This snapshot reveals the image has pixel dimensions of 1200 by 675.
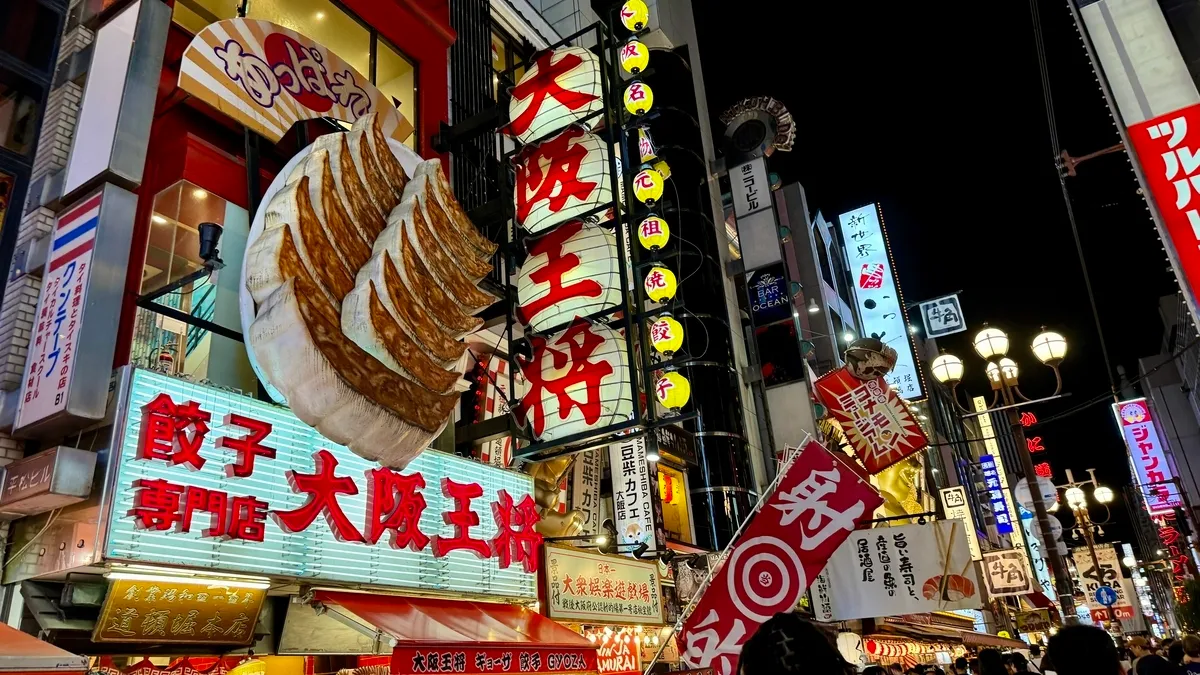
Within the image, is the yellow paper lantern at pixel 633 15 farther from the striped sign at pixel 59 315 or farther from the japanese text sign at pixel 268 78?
the striped sign at pixel 59 315

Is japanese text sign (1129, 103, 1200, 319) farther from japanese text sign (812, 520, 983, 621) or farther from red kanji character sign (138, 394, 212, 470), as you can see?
red kanji character sign (138, 394, 212, 470)

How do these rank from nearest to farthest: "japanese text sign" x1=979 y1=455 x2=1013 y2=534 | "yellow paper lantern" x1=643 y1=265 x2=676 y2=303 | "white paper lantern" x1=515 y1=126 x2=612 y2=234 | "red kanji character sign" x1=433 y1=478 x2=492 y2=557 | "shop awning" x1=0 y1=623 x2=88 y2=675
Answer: "shop awning" x1=0 y1=623 x2=88 y2=675
"red kanji character sign" x1=433 y1=478 x2=492 y2=557
"white paper lantern" x1=515 y1=126 x2=612 y2=234
"yellow paper lantern" x1=643 y1=265 x2=676 y2=303
"japanese text sign" x1=979 y1=455 x2=1013 y2=534

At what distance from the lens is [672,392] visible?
41.8 ft

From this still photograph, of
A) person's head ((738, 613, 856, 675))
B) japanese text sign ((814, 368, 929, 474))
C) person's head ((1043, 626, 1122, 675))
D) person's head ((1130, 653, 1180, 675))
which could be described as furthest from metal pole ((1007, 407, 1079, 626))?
person's head ((738, 613, 856, 675))

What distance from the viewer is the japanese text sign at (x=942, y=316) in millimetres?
40938

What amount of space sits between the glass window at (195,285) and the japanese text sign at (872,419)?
12.9m

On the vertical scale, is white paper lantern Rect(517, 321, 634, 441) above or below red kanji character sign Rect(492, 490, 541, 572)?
above

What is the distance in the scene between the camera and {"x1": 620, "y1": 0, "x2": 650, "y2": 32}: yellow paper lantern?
15.8 meters

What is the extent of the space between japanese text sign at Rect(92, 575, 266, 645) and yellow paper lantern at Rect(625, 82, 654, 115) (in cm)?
994

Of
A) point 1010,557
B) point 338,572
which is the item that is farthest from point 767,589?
point 1010,557

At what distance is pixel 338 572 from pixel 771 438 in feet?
53.2

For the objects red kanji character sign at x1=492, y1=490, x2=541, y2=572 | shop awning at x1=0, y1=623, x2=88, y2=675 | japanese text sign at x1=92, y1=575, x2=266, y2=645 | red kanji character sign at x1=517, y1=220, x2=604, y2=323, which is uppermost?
red kanji character sign at x1=517, y1=220, x2=604, y2=323

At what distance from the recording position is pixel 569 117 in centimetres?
1273

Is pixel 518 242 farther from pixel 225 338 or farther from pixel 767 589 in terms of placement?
pixel 767 589
